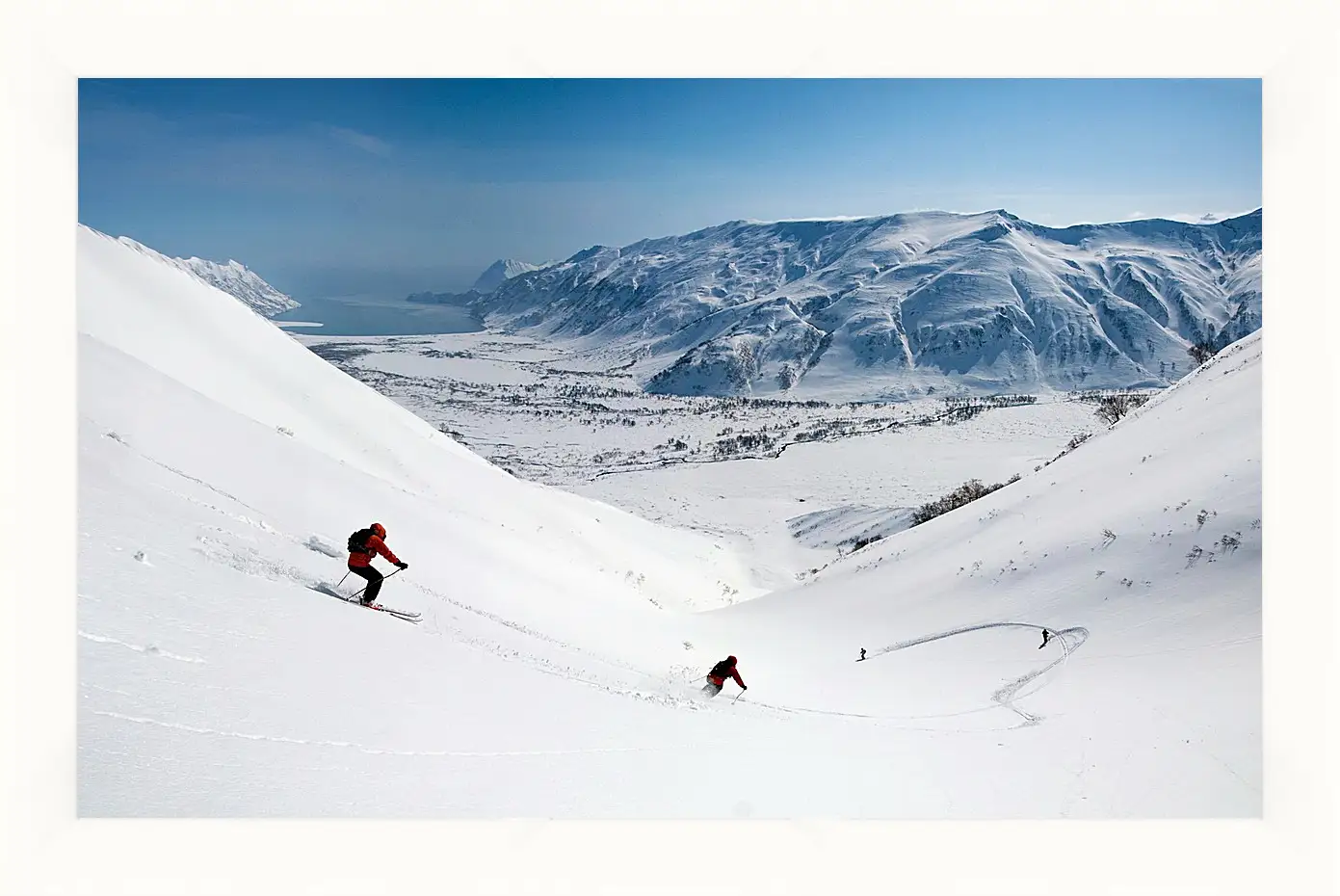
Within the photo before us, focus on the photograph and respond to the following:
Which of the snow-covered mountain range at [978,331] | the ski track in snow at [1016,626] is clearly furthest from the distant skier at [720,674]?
the snow-covered mountain range at [978,331]

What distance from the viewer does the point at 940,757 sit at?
7.21 meters

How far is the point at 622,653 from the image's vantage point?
11484 mm

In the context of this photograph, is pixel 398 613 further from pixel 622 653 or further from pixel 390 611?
pixel 622 653

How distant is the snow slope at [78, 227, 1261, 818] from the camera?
5.12 metres

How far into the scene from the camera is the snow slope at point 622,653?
512 centimetres

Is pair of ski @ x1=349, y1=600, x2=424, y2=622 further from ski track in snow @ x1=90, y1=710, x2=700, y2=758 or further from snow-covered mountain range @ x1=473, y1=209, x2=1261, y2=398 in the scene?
snow-covered mountain range @ x1=473, y1=209, x2=1261, y2=398

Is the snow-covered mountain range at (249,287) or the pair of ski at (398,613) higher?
the snow-covered mountain range at (249,287)

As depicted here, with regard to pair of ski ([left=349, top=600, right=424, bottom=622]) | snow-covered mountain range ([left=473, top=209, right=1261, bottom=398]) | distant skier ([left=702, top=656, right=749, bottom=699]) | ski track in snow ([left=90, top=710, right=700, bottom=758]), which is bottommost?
distant skier ([left=702, top=656, right=749, bottom=699])

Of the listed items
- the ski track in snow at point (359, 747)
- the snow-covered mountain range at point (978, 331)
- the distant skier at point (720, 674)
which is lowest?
the distant skier at point (720, 674)

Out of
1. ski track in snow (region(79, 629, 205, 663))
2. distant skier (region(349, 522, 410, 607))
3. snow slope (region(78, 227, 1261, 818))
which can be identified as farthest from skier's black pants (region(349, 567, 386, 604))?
ski track in snow (region(79, 629, 205, 663))

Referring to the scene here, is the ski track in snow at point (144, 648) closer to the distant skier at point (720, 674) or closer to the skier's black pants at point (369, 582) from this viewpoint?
the skier's black pants at point (369, 582)

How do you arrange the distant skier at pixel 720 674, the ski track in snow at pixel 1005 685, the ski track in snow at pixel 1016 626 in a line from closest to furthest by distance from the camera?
the distant skier at pixel 720 674
the ski track in snow at pixel 1005 685
the ski track in snow at pixel 1016 626
